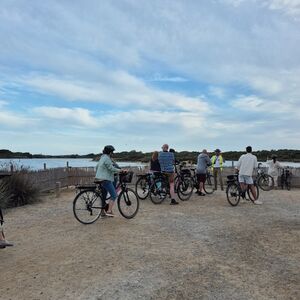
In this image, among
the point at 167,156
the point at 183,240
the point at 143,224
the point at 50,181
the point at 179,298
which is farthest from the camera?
the point at 50,181

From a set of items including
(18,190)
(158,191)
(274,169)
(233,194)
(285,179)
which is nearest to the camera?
(233,194)

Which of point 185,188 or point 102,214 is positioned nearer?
point 102,214

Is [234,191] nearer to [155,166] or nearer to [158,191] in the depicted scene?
[158,191]

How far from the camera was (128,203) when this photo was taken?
9.92 m

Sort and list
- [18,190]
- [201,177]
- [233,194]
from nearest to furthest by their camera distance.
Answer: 1. [233,194]
2. [18,190]
3. [201,177]

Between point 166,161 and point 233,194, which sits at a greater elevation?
point 166,161

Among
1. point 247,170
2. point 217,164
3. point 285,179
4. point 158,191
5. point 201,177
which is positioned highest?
point 217,164

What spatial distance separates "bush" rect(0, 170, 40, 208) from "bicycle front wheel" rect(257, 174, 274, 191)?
9.14m

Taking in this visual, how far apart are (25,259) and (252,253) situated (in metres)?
3.37

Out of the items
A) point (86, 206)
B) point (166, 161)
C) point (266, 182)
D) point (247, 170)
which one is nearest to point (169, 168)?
point (166, 161)

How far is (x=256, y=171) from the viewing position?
20109 millimetres

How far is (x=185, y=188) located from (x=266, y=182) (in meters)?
5.26

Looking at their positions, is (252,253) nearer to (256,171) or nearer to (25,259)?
(25,259)

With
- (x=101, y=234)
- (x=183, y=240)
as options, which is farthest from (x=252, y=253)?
(x=101, y=234)
